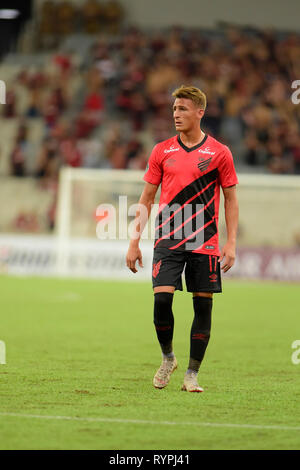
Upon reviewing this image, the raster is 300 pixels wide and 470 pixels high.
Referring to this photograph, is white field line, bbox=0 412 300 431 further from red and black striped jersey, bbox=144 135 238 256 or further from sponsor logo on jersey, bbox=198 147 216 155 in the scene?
sponsor logo on jersey, bbox=198 147 216 155

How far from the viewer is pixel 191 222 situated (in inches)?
280

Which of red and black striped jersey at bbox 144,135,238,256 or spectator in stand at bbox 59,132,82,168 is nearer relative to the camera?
red and black striped jersey at bbox 144,135,238,256

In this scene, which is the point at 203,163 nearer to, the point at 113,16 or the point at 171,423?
the point at 171,423

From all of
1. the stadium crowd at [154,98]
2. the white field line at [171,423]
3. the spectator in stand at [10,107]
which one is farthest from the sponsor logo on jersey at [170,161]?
the spectator in stand at [10,107]

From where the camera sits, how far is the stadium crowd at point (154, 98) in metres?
26.7

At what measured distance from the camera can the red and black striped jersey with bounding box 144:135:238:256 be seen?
712 centimetres

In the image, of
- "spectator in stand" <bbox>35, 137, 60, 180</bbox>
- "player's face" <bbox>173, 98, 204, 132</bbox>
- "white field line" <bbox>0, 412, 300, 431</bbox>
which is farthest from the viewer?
"spectator in stand" <bbox>35, 137, 60, 180</bbox>

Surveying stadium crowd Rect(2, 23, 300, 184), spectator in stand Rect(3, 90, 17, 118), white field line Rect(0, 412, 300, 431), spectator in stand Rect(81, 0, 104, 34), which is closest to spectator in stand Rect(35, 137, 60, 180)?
stadium crowd Rect(2, 23, 300, 184)

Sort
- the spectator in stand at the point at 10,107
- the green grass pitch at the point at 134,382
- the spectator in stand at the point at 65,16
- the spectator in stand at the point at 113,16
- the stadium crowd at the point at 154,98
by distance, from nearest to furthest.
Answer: the green grass pitch at the point at 134,382, the stadium crowd at the point at 154,98, the spectator in stand at the point at 10,107, the spectator in stand at the point at 65,16, the spectator in stand at the point at 113,16

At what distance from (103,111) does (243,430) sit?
2316 cm

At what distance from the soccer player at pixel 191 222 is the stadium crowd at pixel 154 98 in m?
18.7

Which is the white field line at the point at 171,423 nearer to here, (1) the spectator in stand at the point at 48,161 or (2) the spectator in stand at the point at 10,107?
(1) the spectator in stand at the point at 48,161

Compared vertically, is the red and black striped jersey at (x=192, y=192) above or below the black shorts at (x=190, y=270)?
above

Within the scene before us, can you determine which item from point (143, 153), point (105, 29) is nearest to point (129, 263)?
point (143, 153)
